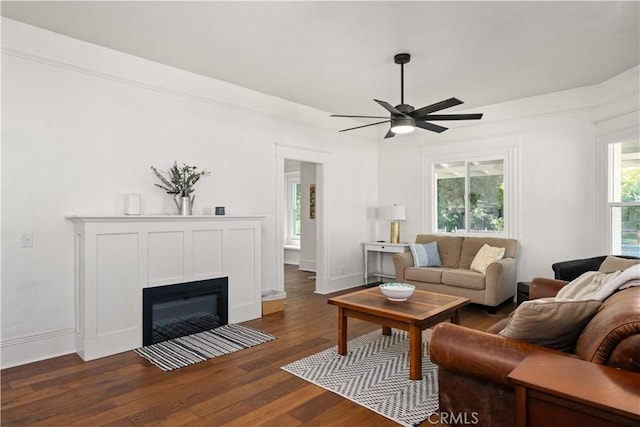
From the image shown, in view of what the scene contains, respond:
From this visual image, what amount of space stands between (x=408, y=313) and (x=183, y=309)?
7.52ft

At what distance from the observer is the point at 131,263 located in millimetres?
3496

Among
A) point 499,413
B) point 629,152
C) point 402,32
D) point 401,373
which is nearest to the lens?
point 499,413

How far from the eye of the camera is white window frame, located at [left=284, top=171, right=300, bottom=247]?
30.3ft

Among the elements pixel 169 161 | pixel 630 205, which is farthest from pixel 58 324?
pixel 630 205

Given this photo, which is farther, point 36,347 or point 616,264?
point 36,347

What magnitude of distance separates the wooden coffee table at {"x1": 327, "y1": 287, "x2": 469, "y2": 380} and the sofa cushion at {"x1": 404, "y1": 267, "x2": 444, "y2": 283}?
62.0 inches

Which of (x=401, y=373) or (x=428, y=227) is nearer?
(x=401, y=373)

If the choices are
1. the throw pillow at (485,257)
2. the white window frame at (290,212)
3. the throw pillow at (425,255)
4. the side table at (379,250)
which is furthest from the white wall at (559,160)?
the white window frame at (290,212)

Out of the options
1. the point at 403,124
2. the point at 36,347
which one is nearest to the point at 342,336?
the point at 403,124

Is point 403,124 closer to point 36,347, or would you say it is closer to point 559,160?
point 559,160

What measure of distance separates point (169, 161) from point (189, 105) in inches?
27.1

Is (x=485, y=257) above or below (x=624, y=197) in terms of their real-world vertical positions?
below

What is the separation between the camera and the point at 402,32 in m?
3.24

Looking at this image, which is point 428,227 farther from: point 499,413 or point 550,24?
point 499,413
